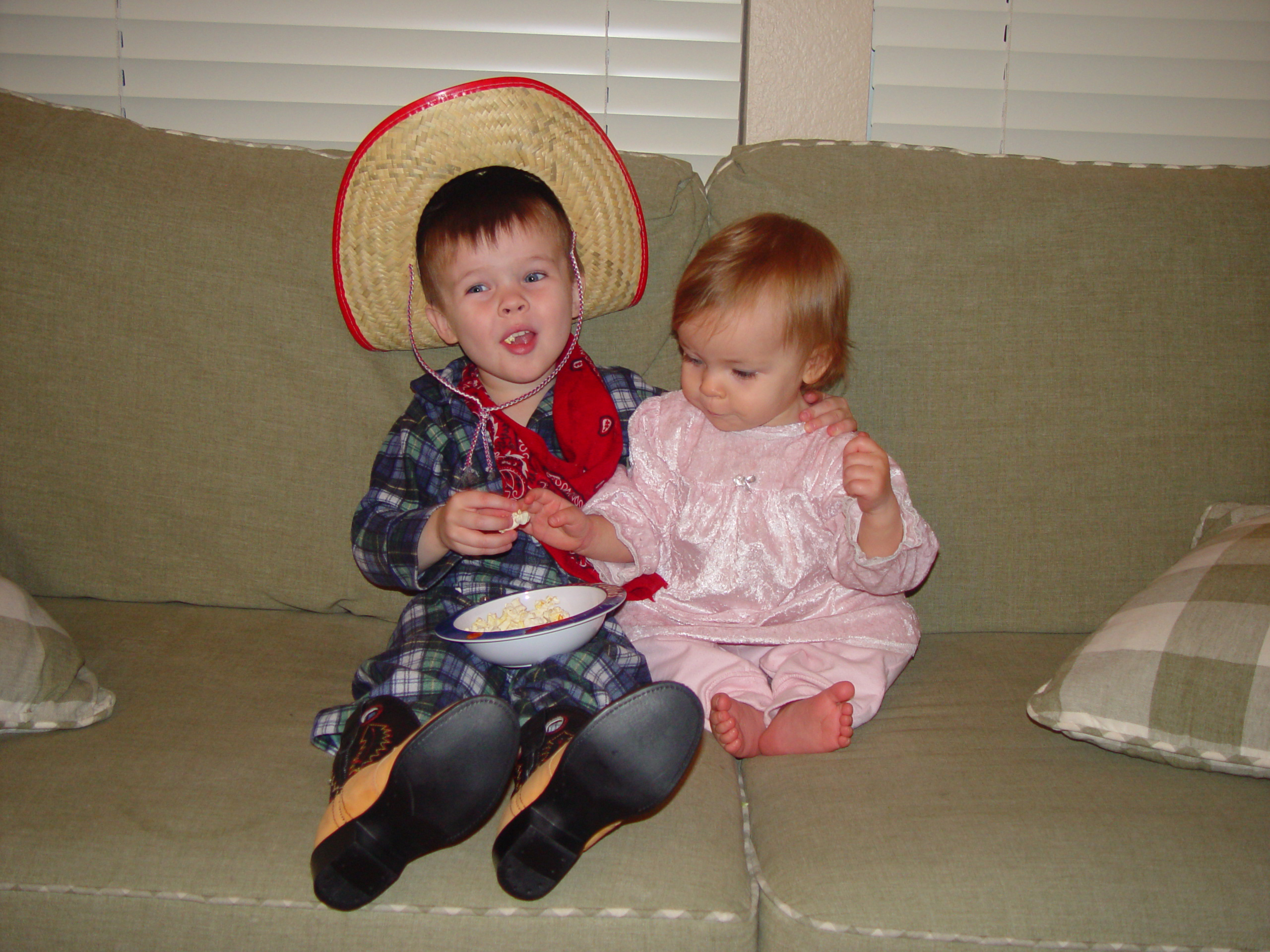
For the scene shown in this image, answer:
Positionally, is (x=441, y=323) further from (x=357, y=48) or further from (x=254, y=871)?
(x=357, y=48)

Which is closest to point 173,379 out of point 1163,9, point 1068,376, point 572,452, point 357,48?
point 572,452

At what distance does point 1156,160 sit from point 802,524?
1638 millimetres

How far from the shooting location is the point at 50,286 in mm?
1558

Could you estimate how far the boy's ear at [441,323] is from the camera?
1.54 meters

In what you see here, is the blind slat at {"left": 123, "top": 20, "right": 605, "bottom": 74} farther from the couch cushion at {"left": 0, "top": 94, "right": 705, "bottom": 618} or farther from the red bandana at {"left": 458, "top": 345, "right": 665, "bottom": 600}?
the red bandana at {"left": 458, "top": 345, "right": 665, "bottom": 600}

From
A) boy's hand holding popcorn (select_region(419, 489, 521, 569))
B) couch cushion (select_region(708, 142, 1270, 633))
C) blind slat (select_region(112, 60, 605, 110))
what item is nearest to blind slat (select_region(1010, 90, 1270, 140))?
couch cushion (select_region(708, 142, 1270, 633))

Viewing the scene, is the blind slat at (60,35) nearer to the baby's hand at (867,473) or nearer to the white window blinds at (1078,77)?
the white window blinds at (1078,77)

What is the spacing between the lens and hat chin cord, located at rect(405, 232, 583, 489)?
59.9 inches

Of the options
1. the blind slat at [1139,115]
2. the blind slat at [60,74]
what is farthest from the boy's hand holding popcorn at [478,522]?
the blind slat at [1139,115]

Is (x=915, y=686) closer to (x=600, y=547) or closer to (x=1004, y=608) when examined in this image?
(x=1004, y=608)

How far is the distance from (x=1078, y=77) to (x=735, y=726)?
1.95m

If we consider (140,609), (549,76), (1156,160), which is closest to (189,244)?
(140,609)

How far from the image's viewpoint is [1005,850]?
103 centimetres

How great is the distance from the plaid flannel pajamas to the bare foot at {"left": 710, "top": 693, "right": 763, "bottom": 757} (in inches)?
5.8
